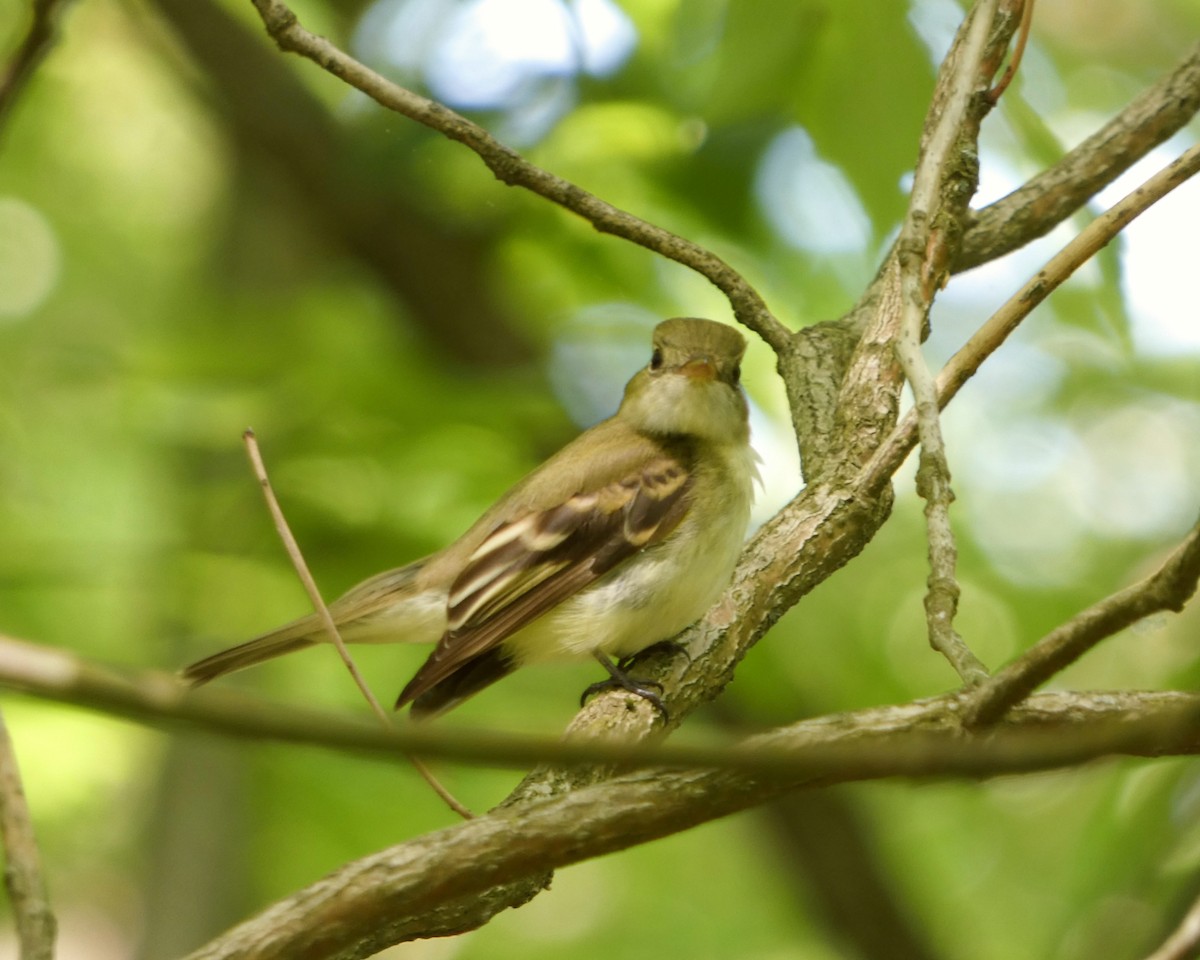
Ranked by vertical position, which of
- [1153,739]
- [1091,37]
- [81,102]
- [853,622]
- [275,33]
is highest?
[81,102]

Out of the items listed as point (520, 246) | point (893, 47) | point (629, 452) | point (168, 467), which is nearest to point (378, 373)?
point (629, 452)

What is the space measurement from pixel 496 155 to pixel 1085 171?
5.81ft

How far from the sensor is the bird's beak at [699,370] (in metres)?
5.11

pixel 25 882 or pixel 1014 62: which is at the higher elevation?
pixel 1014 62

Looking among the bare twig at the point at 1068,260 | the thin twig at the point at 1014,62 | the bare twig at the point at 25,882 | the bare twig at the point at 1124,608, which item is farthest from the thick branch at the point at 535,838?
the thin twig at the point at 1014,62

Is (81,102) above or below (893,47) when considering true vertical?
above

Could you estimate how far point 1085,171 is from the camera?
394 centimetres

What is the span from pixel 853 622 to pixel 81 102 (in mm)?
6975

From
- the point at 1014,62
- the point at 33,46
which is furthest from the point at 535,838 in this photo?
the point at 1014,62

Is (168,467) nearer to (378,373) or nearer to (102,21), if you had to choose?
(378,373)

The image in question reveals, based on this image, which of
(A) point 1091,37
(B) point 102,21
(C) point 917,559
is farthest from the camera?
(B) point 102,21

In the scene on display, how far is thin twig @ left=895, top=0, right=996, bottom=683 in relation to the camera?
2514 millimetres

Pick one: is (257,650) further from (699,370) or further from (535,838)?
(535,838)

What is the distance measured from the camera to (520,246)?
6211mm
